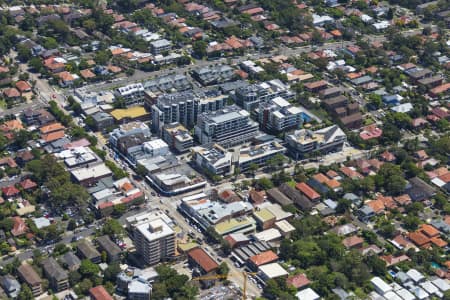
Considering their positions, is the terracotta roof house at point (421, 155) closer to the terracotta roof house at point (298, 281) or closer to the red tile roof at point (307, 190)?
the red tile roof at point (307, 190)

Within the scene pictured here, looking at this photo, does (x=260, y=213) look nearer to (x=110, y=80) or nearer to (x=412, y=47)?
(x=110, y=80)

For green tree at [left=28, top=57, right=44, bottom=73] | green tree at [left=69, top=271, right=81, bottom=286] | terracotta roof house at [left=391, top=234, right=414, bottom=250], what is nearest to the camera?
green tree at [left=69, top=271, right=81, bottom=286]

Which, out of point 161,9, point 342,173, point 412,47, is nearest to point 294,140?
point 342,173

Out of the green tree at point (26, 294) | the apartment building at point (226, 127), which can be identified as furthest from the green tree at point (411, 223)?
the green tree at point (26, 294)

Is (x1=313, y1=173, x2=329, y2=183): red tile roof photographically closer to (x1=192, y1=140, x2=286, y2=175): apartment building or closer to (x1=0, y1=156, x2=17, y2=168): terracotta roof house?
(x1=192, y1=140, x2=286, y2=175): apartment building

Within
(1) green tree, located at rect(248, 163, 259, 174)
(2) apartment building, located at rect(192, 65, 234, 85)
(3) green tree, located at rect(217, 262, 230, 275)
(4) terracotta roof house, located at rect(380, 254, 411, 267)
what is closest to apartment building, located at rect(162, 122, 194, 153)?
(1) green tree, located at rect(248, 163, 259, 174)

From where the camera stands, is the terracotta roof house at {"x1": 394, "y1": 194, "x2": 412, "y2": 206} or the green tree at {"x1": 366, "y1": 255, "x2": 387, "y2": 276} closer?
the green tree at {"x1": 366, "y1": 255, "x2": 387, "y2": 276}

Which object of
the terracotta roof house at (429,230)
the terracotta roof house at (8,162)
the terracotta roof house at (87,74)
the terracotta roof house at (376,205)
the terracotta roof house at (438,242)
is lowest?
the terracotta roof house at (438,242)
